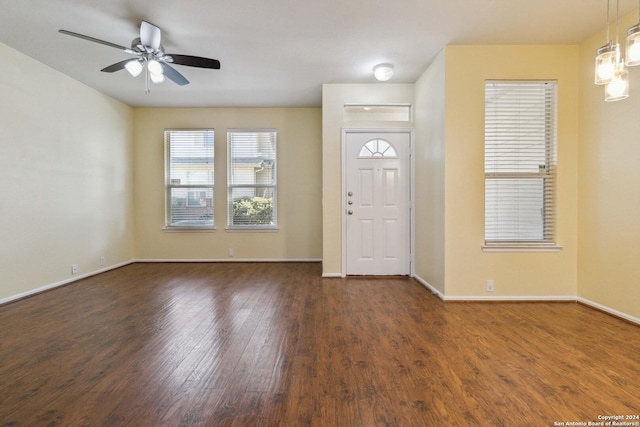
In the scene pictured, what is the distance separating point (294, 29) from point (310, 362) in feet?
9.85

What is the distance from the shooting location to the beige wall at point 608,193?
2746 millimetres

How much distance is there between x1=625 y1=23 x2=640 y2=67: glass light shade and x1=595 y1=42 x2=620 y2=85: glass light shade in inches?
5.1

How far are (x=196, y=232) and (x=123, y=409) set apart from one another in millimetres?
4335

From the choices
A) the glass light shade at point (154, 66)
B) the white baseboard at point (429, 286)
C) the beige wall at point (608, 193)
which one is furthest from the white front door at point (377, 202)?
the glass light shade at point (154, 66)

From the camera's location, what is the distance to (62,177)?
410 centimetres

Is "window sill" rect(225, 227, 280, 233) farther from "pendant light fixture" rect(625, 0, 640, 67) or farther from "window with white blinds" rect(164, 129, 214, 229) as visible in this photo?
"pendant light fixture" rect(625, 0, 640, 67)

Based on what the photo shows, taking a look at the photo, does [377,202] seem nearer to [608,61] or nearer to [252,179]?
[252,179]

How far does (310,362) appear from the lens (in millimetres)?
2057

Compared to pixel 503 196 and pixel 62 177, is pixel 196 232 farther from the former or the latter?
pixel 503 196

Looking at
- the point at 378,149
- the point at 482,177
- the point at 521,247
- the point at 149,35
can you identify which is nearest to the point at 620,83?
the point at 482,177

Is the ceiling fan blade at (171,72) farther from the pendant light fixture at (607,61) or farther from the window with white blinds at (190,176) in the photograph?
the pendant light fixture at (607,61)

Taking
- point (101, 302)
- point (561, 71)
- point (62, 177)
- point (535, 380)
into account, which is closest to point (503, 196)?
point (561, 71)

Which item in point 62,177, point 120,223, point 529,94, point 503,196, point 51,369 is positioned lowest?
point 51,369

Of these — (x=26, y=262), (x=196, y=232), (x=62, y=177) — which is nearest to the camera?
(x=26, y=262)
